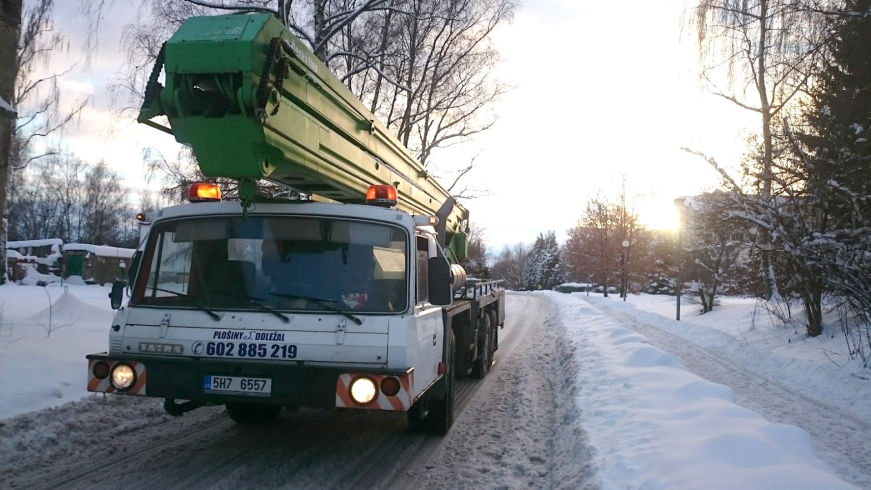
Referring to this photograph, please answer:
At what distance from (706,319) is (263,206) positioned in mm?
19400

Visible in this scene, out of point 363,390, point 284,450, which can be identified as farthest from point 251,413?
point 363,390

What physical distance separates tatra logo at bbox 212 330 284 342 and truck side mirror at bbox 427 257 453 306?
130cm

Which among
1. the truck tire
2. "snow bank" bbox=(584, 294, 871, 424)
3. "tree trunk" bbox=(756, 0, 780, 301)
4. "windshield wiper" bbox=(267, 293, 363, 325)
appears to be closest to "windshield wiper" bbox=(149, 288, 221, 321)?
"windshield wiper" bbox=(267, 293, 363, 325)

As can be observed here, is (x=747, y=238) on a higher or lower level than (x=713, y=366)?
higher

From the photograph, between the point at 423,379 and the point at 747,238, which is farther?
the point at 747,238

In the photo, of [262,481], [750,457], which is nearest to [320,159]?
[262,481]

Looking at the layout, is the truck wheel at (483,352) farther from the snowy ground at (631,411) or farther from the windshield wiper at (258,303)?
the windshield wiper at (258,303)

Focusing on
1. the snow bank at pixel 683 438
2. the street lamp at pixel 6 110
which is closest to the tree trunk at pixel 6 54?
the street lamp at pixel 6 110

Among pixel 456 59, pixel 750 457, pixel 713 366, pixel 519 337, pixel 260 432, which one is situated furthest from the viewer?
pixel 456 59

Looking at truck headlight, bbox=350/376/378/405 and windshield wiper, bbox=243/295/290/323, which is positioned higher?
windshield wiper, bbox=243/295/290/323

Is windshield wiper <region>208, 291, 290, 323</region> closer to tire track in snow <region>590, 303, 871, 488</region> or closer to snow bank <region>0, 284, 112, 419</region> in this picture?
snow bank <region>0, 284, 112, 419</region>

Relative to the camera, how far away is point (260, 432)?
6094 millimetres

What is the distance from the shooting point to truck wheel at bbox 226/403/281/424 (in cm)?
625

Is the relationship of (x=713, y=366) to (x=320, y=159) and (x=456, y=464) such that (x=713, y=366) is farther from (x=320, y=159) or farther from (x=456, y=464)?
(x=320, y=159)
